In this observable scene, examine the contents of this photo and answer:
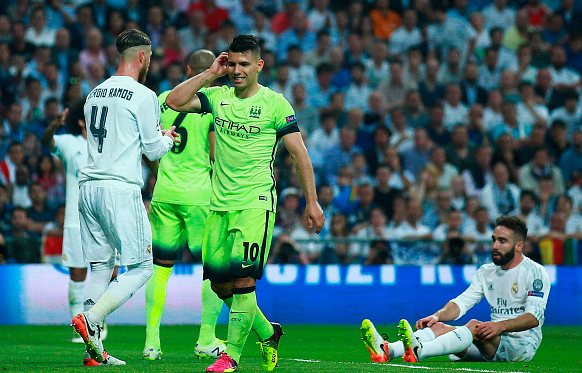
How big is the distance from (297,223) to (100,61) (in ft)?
15.3

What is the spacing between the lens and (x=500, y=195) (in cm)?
1485

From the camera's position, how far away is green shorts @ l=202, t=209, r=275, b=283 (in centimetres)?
643

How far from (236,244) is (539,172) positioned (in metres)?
9.85

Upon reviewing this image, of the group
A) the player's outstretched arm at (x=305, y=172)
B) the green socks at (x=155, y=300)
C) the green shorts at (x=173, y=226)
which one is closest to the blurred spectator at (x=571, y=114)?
the green shorts at (x=173, y=226)

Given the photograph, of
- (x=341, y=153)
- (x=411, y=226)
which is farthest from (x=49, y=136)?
(x=341, y=153)

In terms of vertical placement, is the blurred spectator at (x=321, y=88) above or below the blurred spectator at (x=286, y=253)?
above

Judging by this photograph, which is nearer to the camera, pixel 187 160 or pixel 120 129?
pixel 120 129

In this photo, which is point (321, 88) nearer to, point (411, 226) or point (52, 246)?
point (411, 226)

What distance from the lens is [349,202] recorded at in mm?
14211

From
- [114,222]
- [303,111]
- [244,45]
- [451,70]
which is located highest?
[451,70]

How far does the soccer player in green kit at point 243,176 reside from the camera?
21.1ft

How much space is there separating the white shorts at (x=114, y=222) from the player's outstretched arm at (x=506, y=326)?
9.46 ft

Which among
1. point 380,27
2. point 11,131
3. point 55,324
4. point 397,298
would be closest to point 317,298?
point 397,298

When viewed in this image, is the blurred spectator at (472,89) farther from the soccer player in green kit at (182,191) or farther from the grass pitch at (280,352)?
the soccer player in green kit at (182,191)
